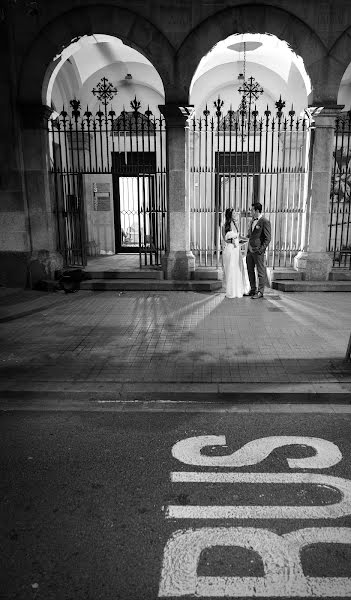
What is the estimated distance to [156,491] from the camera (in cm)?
365

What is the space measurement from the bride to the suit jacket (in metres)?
0.33

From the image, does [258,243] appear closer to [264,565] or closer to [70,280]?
[70,280]

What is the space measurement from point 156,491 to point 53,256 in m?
9.29

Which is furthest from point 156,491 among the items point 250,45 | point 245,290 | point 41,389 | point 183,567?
point 250,45

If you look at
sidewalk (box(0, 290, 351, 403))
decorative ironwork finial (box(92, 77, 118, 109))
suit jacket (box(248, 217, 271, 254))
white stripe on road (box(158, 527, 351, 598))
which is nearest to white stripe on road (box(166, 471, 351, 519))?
white stripe on road (box(158, 527, 351, 598))

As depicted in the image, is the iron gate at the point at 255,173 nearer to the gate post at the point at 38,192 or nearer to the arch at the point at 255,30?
the arch at the point at 255,30

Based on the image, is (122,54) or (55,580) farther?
(122,54)

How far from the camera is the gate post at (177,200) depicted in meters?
11.2

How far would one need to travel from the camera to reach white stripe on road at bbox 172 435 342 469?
4027 millimetres

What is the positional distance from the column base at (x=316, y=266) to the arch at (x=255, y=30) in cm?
432

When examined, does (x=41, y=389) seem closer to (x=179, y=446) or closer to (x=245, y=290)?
(x=179, y=446)

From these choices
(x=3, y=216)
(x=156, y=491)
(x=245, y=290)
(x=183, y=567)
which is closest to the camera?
(x=183, y=567)

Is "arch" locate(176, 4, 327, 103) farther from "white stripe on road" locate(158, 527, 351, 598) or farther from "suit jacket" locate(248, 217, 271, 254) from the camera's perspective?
"white stripe on road" locate(158, 527, 351, 598)

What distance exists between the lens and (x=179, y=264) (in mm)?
11859
